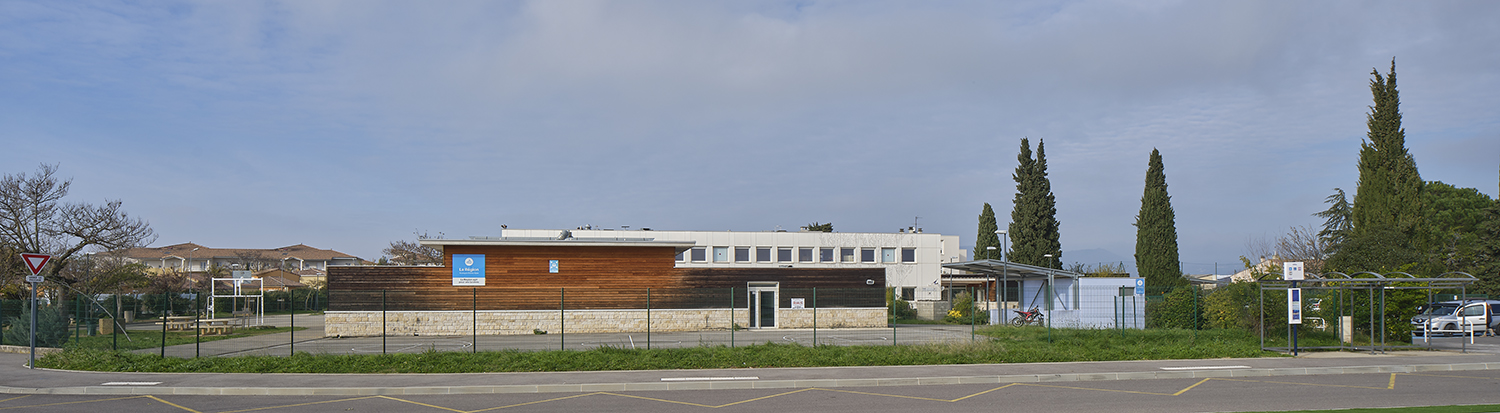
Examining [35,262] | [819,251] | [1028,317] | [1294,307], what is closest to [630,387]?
[35,262]

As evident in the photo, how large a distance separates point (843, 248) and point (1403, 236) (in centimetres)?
3537

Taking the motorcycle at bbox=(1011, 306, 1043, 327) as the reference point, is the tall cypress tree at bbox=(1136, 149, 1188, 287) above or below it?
above

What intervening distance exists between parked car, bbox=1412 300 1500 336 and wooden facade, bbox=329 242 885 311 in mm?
21108

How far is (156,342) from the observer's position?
86.2ft

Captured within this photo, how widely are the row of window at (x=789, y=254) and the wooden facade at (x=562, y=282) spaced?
29.2 meters

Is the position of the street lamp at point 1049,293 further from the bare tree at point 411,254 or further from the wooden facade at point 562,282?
the bare tree at point 411,254

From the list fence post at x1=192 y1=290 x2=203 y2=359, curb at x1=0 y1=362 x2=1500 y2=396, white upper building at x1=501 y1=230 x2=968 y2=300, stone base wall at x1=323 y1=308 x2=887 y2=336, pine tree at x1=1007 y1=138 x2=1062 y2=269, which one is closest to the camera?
curb at x1=0 y1=362 x2=1500 y2=396

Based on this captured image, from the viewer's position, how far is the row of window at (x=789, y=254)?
2554 inches

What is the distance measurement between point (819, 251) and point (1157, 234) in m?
25.8

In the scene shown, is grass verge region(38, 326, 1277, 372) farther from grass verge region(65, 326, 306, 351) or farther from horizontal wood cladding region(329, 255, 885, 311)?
horizontal wood cladding region(329, 255, 885, 311)

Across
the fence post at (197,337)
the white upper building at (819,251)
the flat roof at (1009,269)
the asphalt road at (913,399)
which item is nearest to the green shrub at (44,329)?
the fence post at (197,337)


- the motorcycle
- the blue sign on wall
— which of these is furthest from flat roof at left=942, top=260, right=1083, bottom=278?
the blue sign on wall

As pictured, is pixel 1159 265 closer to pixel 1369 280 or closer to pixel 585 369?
pixel 1369 280

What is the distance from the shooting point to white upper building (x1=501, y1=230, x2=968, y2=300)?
64812 mm
